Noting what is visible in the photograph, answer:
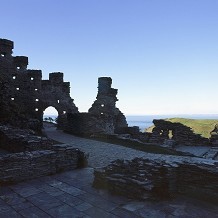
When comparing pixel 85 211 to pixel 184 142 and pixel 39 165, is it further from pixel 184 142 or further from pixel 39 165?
pixel 184 142

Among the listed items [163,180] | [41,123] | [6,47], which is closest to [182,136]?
[41,123]

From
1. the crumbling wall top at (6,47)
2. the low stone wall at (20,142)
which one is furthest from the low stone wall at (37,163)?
the crumbling wall top at (6,47)

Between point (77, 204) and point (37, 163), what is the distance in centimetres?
307

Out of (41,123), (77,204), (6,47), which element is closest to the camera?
(77,204)

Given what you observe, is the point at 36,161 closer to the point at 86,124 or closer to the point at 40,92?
the point at 86,124

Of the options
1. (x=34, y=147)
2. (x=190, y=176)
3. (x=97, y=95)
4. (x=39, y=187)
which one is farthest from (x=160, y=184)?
(x=97, y=95)

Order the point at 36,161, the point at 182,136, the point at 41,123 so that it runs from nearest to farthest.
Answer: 1. the point at 36,161
2. the point at 182,136
3. the point at 41,123

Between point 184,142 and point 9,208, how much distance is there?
17345mm

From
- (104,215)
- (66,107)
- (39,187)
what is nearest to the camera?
(104,215)

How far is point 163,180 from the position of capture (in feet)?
24.3

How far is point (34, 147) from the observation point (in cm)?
1226

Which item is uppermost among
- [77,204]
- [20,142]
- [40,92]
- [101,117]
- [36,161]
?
[40,92]

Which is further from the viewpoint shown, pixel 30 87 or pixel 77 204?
pixel 30 87

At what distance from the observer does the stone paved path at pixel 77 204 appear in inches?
247
